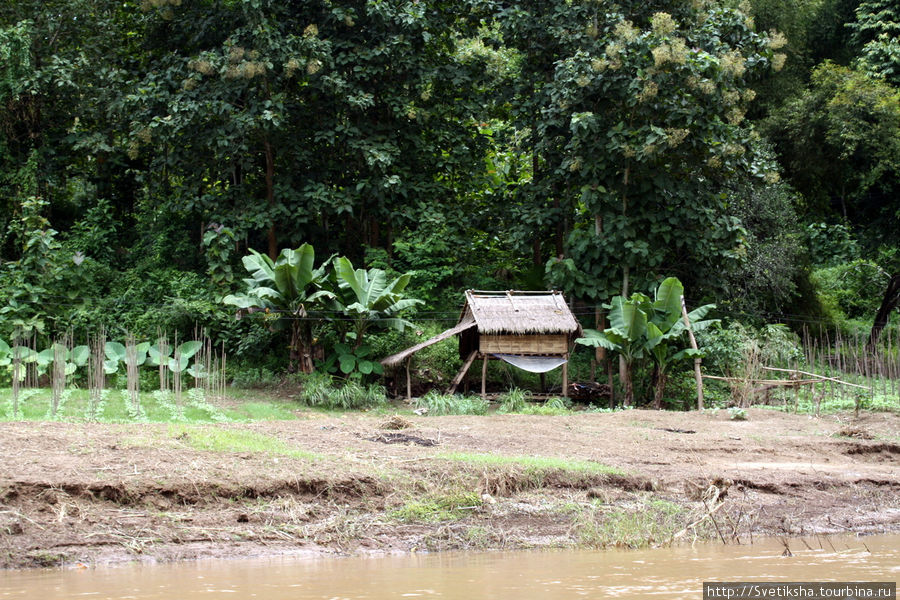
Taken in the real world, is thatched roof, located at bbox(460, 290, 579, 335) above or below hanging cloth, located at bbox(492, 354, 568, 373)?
above

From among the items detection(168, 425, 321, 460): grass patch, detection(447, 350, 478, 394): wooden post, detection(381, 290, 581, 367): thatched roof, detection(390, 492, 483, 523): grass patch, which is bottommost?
detection(390, 492, 483, 523): grass patch

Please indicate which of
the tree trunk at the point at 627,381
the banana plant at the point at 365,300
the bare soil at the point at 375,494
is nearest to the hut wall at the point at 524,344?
the tree trunk at the point at 627,381

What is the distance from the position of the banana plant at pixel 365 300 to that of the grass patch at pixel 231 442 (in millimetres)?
6001

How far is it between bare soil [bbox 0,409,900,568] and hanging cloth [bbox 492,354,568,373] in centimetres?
500

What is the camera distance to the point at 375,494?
7.66 metres

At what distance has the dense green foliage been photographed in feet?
53.8

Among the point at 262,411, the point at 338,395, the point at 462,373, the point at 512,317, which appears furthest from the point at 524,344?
the point at 262,411

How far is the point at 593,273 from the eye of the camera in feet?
57.1

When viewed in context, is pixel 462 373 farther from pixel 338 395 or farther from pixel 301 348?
pixel 301 348

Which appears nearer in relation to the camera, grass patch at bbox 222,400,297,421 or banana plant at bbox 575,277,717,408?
grass patch at bbox 222,400,297,421

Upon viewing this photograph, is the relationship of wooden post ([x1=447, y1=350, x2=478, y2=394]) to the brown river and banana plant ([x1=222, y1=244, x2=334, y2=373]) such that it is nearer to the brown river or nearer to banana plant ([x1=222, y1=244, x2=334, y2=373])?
banana plant ([x1=222, y1=244, x2=334, y2=373])

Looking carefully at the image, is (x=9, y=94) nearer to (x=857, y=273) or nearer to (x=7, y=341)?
(x=7, y=341)

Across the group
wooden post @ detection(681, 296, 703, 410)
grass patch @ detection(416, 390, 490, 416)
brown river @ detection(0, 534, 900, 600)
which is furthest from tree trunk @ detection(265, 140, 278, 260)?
brown river @ detection(0, 534, 900, 600)

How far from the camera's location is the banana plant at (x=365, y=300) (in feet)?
50.5
